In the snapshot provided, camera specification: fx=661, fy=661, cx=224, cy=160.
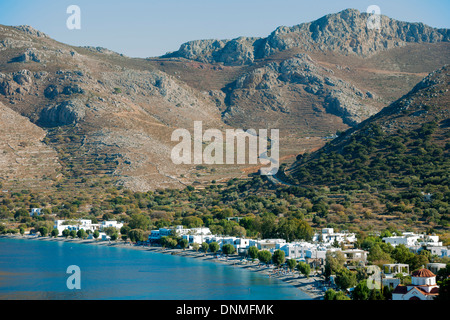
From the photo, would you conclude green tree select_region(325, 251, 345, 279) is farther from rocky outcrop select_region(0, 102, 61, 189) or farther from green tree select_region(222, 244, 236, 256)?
rocky outcrop select_region(0, 102, 61, 189)

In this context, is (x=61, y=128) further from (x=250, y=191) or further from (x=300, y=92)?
(x=300, y=92)

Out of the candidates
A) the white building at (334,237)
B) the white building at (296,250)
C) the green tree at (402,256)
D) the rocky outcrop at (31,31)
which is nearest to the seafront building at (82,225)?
the white building at (334,237)

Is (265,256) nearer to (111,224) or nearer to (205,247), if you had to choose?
(205,247)

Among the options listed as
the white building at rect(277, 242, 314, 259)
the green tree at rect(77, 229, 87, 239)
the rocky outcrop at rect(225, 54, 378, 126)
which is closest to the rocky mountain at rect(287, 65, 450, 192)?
the white building at rect(277, 242, 314, 259)

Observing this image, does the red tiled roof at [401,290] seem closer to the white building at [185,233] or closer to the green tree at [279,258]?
the green tree at [279,258]

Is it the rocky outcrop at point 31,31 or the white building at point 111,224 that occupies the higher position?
the rocky outcrop at point 31,31
